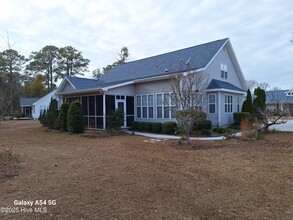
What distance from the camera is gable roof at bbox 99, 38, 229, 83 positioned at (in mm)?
15929

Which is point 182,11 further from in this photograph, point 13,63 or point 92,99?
point 13,63

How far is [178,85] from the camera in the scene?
1109 centimetres

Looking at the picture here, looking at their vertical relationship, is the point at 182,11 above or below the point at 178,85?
above

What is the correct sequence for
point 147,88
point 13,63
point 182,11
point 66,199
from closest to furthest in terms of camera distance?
point 66,199
point 182,11
point 147,88
point 13,63

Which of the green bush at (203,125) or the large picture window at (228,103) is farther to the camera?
the large picture window at (228,103)

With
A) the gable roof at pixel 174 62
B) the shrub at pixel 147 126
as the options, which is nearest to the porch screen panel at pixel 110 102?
the shrub at pixel 147 126

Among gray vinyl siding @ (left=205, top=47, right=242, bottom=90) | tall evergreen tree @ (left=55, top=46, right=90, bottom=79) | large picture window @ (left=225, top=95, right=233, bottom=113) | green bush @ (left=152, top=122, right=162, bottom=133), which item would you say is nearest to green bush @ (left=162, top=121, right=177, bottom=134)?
green bush @ (left=152, top=122, right=162, bottom=133)

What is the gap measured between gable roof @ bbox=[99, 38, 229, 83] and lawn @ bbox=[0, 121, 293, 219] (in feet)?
29.0

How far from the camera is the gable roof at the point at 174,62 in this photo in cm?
1593

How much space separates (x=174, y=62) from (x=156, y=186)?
14.6 meters

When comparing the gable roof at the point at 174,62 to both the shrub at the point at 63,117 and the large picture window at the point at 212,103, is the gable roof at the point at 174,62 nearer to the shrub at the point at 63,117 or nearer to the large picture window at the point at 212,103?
the large picture window at the point at 212,103

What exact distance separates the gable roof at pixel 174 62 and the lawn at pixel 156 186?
8854 millimetres

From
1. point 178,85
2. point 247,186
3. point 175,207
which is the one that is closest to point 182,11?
point 178,85

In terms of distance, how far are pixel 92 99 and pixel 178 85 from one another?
858 cm
